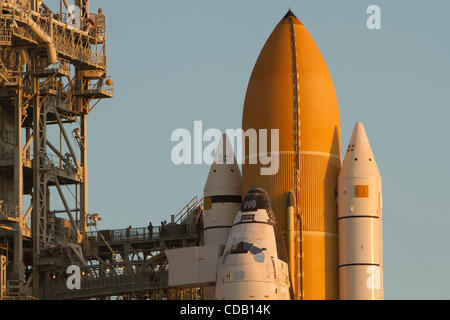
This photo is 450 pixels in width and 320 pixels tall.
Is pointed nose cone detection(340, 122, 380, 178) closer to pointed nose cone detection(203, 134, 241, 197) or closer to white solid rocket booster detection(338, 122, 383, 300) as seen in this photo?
white solid rocket booster detection(338, 122, 383, 300)

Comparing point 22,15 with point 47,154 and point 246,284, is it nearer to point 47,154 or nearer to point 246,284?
point 47,154

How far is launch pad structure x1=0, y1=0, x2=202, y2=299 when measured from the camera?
124 meters

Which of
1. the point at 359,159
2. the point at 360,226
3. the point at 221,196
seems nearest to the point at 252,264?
the point at 360,226

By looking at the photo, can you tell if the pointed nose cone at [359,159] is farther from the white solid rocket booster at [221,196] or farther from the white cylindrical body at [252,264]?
the white solid rocket booster at [221,196]

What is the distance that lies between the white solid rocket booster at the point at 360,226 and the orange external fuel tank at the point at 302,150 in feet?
3.88

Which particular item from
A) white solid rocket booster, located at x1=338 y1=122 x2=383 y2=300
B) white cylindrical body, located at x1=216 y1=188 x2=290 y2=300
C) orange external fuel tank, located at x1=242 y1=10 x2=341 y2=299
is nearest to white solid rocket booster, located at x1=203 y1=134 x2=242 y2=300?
orange external fuel tank, located at x1=242 y1=10 x2=341 y2=299

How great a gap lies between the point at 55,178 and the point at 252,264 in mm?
28592

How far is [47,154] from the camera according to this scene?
130 metres

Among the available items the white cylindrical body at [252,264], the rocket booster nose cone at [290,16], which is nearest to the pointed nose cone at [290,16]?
the rocket booster nose cone at [290,16]

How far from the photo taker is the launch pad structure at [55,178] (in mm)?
123688

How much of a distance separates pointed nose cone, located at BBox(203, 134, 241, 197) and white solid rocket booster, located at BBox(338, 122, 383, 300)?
7992mm
